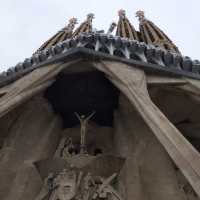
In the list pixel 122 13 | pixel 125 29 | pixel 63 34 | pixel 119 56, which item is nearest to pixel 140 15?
pixel 122 13

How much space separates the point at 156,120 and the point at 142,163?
90.6 inches

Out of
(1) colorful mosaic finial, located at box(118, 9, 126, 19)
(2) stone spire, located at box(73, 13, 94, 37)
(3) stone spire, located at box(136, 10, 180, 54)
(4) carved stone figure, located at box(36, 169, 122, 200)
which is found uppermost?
(1) colorful mosaic finial, located at box(118, 9, 126, 19)

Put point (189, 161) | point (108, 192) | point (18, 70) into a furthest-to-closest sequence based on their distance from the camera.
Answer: point (18, 70) → point (108, 192) → point (189, 161)

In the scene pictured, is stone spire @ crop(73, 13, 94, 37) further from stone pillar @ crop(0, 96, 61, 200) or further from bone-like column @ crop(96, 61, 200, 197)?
bone-like column @ crop(96, 61, 200, 197)

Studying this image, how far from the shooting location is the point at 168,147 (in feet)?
26.6

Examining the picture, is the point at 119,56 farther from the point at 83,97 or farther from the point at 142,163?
the point at 142,163

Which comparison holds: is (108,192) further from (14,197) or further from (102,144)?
(102,144)

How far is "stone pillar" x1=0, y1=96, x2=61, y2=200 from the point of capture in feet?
33.9

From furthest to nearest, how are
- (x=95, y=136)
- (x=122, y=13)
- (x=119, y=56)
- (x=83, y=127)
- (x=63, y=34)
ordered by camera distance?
(x=122, y=13), (x=63, y=34), (x=119, y=56), (x=95, y=136), (x=83, y=127)

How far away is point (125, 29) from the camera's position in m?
23.7

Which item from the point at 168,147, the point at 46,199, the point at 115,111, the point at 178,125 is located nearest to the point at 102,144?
the point at 115,111

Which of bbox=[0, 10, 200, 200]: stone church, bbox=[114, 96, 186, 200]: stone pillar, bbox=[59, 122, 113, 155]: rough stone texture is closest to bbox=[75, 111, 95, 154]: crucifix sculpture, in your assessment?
bbox=[0, 10, 200, 200]: stone church

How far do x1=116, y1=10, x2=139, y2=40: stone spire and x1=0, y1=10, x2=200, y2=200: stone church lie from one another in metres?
7.78

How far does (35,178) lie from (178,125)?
4.26 m
